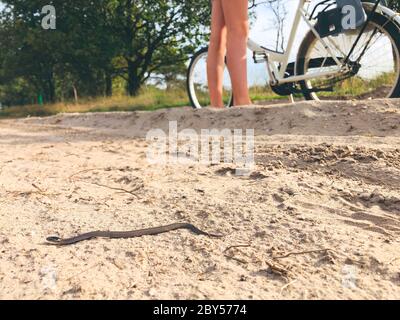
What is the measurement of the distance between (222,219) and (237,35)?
316 centimetres

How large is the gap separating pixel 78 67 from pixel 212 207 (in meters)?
22.3

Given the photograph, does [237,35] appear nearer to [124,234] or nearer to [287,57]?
[287,57]

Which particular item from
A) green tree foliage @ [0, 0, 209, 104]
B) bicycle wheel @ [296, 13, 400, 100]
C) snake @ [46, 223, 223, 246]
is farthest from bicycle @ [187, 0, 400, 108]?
green tree foliage @ [0, 0, 209, 104]

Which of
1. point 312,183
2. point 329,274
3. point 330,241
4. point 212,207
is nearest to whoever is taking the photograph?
point 329,274

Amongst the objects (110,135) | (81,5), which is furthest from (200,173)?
(81,5)

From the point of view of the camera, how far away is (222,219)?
1.86 metres

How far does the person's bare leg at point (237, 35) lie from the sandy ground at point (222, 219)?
4.45 feet

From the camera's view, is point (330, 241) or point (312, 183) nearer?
point (330, 241)

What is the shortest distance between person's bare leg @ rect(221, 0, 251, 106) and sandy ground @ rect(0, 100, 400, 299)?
136cm

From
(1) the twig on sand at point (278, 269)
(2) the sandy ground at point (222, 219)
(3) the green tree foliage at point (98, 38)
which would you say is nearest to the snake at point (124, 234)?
(2) the sandy ground at point (222, 219)

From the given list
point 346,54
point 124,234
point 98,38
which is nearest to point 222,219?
point 124,234

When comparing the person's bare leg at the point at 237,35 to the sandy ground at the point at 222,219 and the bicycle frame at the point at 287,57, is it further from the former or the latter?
the sandy ground at the point at 222,219
